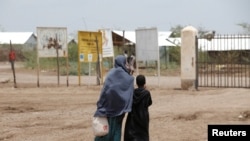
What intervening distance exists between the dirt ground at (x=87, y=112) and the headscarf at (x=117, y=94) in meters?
3.41

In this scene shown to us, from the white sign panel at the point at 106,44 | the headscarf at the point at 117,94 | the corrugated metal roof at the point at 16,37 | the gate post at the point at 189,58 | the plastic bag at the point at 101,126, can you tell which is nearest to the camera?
the plastic bag at the point at 101,126

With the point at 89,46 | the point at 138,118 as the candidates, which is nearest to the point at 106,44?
the point at 89,46

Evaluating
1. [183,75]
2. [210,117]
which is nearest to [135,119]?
[210,117]

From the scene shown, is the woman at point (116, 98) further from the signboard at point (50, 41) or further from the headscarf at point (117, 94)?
the signboard at point (50, 41)

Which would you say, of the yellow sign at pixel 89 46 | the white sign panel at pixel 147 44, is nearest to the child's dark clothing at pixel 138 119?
the white sign panel at pixel 147 44

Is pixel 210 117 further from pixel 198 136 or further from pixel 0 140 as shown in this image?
pixel 0 140

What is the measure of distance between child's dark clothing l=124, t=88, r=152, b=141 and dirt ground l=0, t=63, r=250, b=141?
3026 millimetres

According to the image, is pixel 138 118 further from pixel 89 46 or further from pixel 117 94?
pixel 89 46

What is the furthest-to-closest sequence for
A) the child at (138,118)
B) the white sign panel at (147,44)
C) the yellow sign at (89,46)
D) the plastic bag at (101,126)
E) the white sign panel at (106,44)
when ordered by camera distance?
the white sign panel at (106,44)
the yellow sign at (89,46)
the white sign panel at (147,44)
the child at (138,118)
the plastic bag at (101,126)

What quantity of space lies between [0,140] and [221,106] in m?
6.77

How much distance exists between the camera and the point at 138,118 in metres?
7.80

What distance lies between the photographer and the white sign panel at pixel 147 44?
22547 millimetres

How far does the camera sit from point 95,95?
19422 millimetres

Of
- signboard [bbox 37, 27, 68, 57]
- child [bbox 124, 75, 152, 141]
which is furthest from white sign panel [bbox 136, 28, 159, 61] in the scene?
child [bbox 124, 75, 152, 141]
